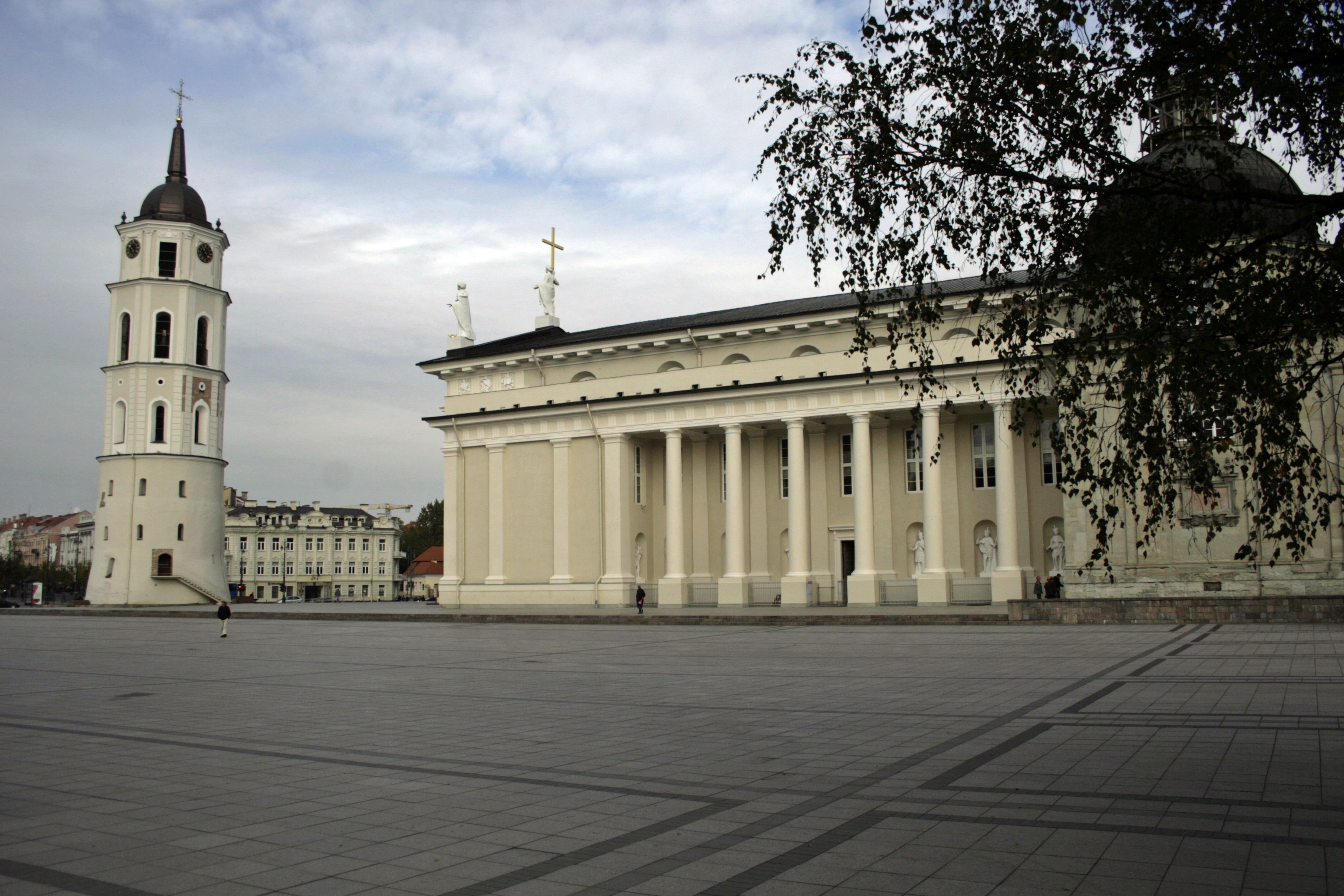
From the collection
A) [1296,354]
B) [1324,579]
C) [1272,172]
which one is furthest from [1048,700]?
[1272,172]

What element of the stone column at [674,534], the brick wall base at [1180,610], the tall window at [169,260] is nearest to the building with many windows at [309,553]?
the tall window at [169,260]

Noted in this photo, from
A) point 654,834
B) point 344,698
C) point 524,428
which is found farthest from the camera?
point 524,428

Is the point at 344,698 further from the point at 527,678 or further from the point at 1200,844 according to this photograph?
the point at 1200,844

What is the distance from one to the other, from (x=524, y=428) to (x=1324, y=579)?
3317 centimetres

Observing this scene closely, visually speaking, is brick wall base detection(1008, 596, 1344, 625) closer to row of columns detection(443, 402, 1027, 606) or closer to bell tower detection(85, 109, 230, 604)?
row of columns detection(443, 402, 1027, 606)

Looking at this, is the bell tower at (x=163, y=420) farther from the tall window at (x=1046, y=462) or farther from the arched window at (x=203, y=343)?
the tall window at (x=1046, y=462)

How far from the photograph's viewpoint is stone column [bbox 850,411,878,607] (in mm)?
40750

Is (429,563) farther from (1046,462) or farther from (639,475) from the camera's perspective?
(1046,462)

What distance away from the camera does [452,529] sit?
Answer: 5166cm

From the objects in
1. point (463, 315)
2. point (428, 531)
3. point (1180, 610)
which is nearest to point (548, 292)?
point (463, 315)

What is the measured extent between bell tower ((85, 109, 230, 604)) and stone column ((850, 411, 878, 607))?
1798 inches

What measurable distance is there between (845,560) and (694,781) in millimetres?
37862

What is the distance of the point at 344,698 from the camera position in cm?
1462

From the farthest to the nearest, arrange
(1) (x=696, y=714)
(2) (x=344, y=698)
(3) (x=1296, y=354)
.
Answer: (2) (x=344, y=698) < (1) (x=696, y=714) < (3) (x=1296, y=354)
